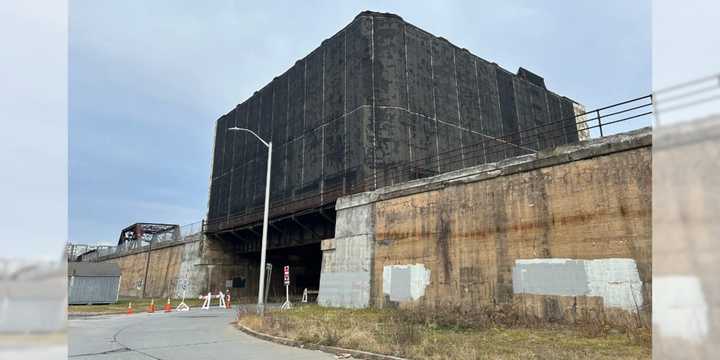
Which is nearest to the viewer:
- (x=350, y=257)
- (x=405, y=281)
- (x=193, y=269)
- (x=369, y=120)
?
(x=405, y=281)

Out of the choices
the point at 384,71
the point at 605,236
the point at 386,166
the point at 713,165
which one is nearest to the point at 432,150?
the point at 386,166

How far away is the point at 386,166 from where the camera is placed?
1166 inches

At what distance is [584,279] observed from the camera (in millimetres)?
13891

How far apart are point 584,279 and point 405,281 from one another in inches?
321

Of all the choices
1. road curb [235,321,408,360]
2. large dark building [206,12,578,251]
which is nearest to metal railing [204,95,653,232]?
large dark building [206,12,578,251]

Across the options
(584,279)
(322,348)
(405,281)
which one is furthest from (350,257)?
(322,348)

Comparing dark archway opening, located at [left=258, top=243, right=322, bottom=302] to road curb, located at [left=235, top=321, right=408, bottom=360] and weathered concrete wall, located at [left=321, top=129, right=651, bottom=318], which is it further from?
road curb, located at [left=235, top=321, right=408, bottom=360]

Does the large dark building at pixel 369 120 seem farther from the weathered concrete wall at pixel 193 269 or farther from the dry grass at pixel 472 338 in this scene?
the dry grass at pixel 472 338

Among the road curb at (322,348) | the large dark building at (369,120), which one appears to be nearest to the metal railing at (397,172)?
the large dark building at (369,120)

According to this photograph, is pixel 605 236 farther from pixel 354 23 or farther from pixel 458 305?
pixel 354 23

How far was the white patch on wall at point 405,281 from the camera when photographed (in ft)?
63.3

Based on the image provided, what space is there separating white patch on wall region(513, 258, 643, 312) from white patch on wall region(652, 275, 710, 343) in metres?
11.6

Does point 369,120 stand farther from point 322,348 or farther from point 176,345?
point 322,348

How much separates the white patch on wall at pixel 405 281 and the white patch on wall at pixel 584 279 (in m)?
4.60
